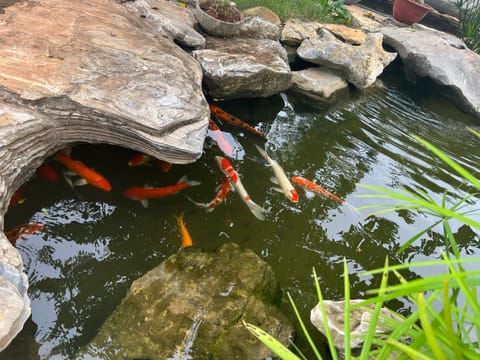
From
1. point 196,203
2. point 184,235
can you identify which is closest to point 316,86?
point 196,203

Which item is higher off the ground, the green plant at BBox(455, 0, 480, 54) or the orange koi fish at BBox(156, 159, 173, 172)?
the green plant at BBox(455, 0, 480, 54)

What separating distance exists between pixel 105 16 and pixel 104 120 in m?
1.81

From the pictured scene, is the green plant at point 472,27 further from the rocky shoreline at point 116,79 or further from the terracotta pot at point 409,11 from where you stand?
the rocky shoreline at point 116,79

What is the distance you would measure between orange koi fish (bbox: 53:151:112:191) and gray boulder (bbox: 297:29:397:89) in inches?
157

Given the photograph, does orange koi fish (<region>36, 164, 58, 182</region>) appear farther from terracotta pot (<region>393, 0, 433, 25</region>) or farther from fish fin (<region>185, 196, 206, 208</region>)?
terracotta pot (<region>393, 0, 433, 25</region>)

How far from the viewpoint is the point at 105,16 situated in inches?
169

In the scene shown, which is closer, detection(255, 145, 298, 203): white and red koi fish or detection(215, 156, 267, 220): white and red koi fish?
detection(215, 156, 267, 220): white and red koi fish

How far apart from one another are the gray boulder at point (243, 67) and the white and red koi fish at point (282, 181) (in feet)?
3.36

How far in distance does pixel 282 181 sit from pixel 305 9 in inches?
178

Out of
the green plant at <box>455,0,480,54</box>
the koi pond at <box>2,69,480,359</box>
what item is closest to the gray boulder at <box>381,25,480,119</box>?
the green plant at <box>455,0,480,54</box>

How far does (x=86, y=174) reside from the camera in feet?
11.3

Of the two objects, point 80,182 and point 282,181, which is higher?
point 282,181

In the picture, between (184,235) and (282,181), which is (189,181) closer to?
(184,235)

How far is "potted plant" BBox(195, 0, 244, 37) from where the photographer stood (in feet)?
17.4
